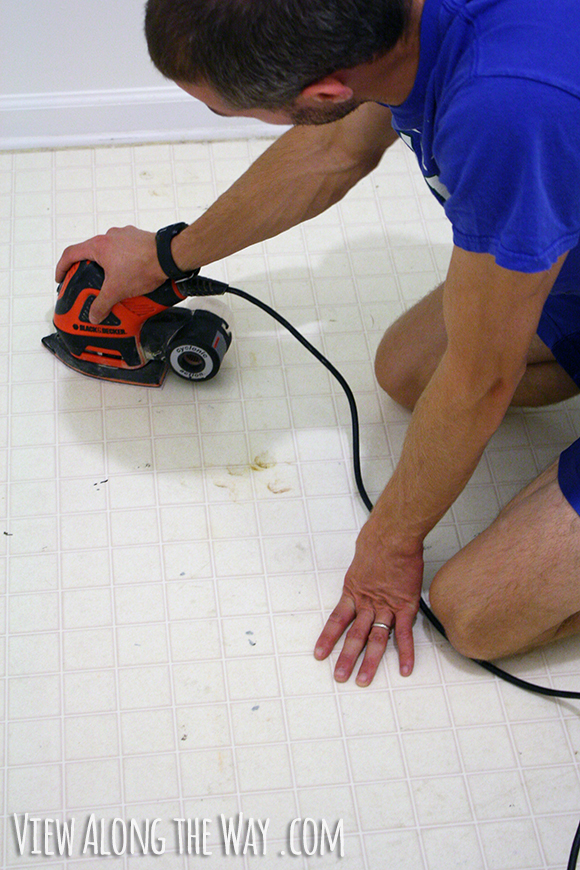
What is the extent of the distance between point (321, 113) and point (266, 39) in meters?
0.12

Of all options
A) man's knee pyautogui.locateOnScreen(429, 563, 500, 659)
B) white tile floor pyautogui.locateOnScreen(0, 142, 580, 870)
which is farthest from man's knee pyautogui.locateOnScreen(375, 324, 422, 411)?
man's knee pyautogui.locateOnScreen(429, 563, 500, 659)

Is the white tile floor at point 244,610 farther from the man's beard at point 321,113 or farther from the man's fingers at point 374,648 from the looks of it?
the man's beard at point 321,113

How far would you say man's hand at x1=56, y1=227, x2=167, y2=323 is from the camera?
122 cm

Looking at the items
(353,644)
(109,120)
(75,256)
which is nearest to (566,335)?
(353,644)

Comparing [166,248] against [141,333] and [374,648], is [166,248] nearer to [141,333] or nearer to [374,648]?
[141,333]

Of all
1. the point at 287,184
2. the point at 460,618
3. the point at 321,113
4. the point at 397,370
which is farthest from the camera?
the point at 397,370

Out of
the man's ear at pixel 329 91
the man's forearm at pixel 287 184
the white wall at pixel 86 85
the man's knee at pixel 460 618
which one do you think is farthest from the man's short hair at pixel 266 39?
the white wall at pixel 86 85

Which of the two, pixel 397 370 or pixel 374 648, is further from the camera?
pixel 397 370

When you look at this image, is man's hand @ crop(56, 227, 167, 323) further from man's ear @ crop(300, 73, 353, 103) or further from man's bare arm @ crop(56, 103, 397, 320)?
man's ear @ crop(300, 73, 353, 103)

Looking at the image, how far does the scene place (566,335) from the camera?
1.17 metres

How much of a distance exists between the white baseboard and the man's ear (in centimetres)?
101

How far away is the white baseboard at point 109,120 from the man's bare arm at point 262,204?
0.54 m

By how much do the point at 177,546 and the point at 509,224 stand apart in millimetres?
708

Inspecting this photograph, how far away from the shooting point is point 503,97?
69cm
